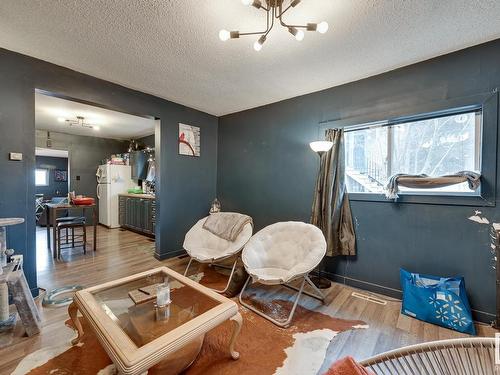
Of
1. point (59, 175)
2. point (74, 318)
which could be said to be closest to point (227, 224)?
point (74, 318)

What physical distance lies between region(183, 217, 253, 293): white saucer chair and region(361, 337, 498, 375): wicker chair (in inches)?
70.8

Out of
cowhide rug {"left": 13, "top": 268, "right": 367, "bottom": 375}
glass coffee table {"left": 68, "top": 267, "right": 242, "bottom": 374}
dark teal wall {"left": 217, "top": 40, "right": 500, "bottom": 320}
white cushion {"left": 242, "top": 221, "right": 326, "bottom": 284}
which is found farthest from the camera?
white cushion {"left": 242, "top": 221, "right": 326, "bottom": 284}

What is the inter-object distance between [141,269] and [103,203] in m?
3.56

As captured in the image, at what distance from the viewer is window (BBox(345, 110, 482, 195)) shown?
2.07 m

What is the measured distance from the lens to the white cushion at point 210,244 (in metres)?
2.52

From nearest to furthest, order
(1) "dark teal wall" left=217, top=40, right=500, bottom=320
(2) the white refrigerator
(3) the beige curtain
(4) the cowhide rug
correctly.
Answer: (4) the cowhide rug, (1) "dark teal wall" left=217, top=40, right=500, bottom=320, (3) the beige curtain, (2) the white refrigerator

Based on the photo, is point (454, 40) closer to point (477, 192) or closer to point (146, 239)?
point (477, 192)

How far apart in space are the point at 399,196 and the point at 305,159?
45.9 inches

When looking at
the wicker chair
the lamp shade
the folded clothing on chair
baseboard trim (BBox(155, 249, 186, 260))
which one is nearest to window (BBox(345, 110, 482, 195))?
the lamp shade

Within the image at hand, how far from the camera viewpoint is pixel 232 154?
3939 millimetres

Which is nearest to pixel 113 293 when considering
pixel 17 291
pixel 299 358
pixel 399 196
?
pixel 17 291

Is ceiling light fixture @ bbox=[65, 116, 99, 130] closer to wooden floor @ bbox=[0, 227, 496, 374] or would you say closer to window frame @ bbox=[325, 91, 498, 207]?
wooden floor @ bbox=[0, 227, 496, 374]

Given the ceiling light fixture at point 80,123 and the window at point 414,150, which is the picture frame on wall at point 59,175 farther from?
the window at point 414,150

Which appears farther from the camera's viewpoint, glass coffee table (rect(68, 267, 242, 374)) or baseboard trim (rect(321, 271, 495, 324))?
baseboard trim (rect(321, 271, 495, 324))
